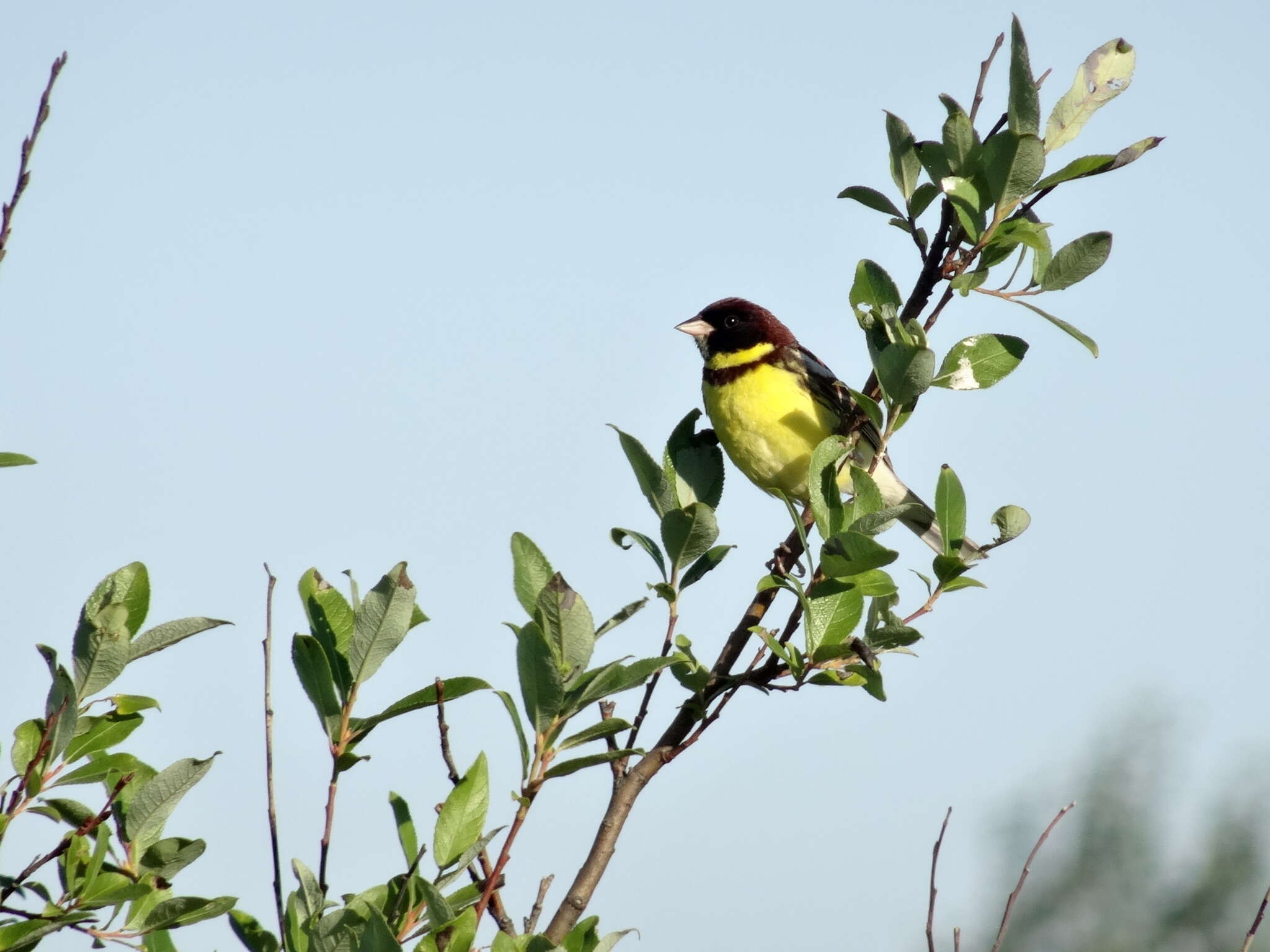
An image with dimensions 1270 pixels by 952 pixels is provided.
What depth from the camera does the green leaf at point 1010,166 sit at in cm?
265

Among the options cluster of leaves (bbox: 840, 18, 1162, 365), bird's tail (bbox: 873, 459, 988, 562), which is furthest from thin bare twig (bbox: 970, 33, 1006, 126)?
bird's tail (bbox: 873, 459, 988, 562)

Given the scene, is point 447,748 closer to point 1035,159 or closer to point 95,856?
point 95,856

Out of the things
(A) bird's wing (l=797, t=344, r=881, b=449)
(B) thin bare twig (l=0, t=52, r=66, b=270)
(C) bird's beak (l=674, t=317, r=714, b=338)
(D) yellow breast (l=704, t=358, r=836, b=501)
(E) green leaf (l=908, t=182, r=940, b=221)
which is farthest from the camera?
(C) bird's beak (l=674, t=317, r=714, b=338)

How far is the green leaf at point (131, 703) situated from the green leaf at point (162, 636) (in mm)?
181

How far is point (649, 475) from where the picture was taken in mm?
2842

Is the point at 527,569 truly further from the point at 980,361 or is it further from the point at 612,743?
the point at 980,361

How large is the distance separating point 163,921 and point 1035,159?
2.22 m

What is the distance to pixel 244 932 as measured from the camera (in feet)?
6.84

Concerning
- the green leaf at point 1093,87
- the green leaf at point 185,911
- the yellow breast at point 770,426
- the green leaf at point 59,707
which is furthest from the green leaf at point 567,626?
the yellow breast at point 770,426

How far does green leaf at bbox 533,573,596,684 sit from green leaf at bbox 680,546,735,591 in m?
0.62

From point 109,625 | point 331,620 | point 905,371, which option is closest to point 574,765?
point 331,620

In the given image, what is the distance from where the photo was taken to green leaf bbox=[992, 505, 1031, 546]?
2770 millimetres

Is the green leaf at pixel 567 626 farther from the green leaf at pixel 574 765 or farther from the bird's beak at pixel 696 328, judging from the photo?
the bird's beak at pixel 696 328

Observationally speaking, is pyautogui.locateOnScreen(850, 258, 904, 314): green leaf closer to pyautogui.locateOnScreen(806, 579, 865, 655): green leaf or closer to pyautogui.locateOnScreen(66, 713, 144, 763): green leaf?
pyautogui.locateOnScreen(806, 579, 865, 655): green leaf
